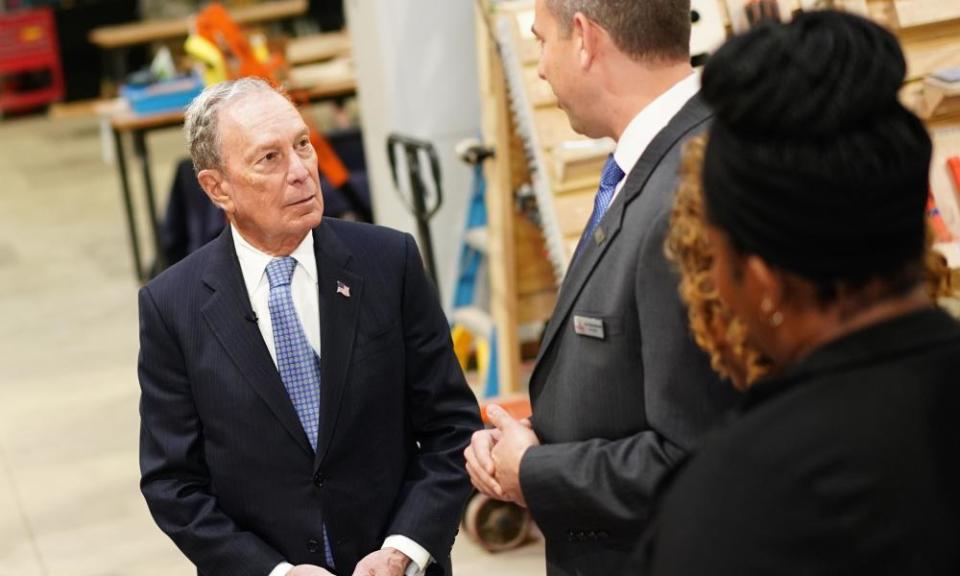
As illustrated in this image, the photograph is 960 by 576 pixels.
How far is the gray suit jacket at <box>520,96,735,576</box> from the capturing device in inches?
77.5

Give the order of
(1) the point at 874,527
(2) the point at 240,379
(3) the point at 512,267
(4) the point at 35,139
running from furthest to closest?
(4) the point at 35,139 → (3) the point at 512,267 → (2) the point at 240,379 → (1) the point at 874,527

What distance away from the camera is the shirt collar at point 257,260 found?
8.72 feet

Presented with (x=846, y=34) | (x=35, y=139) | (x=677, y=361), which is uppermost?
(x=846, y=34)

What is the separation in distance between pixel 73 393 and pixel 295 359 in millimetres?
4540

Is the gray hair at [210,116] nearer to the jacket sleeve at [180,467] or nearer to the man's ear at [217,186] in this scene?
the man's ear at [217,186]

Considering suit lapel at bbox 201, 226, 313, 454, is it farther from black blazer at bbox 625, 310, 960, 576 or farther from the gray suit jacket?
black blazer at bbox 625, 310, 960, 576

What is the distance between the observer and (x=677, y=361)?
1.95 meters

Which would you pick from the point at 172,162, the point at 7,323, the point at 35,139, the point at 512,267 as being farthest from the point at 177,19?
the point at 512,267

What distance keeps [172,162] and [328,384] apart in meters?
9.98

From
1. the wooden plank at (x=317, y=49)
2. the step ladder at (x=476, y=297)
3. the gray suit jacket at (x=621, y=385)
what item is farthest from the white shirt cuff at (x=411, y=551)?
the wooden plank at (x=317, y=49)

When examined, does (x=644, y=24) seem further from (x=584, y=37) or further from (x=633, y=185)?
(x=633, y=185)

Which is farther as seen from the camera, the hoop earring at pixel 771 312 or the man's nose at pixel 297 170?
the man's nose at pixel 297 170

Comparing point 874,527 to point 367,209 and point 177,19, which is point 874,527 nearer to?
point 367,209

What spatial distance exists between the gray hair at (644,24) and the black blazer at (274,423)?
2.44 ft
